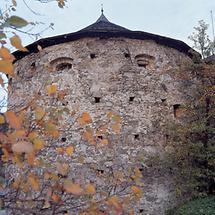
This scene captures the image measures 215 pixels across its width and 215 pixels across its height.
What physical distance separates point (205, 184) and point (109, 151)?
2.71 meters

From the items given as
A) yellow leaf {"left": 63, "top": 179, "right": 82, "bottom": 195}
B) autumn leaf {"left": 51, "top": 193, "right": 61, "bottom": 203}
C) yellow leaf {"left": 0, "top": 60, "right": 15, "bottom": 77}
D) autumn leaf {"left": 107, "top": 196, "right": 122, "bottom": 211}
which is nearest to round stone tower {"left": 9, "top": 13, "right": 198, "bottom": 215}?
autumn leaf {"left": 51, "top": 193, "right": 61, "bottom": 203}

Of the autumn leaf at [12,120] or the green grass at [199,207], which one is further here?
the green grass at [199,207]

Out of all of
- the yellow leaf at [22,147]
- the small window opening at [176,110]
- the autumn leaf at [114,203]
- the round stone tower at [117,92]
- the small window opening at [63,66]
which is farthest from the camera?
the small window opening at [63,66]

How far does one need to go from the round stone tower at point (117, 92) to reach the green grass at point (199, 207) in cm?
75

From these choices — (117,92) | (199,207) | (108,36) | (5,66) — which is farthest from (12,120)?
(108,36)

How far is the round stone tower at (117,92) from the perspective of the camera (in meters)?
10.4

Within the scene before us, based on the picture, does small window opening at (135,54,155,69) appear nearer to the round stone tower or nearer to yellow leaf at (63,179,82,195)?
the round stone tower

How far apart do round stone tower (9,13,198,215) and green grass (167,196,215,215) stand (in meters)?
0.75

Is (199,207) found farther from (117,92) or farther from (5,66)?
(5,66)

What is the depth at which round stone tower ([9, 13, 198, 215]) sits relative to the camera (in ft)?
34.0

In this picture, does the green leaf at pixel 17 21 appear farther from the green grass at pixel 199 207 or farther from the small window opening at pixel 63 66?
the small window opening at pixel 63 66

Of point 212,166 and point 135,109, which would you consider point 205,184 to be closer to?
point 212,166

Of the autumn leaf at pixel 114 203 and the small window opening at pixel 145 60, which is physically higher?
the small window opening at pixel 145 60

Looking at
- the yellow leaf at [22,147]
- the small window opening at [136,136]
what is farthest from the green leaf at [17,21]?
the small window opening at [136,136]
